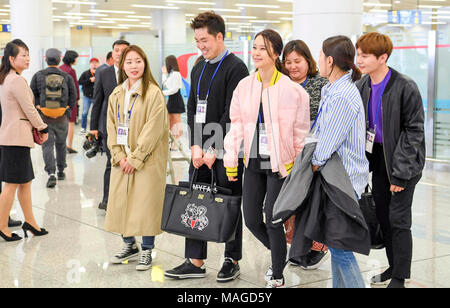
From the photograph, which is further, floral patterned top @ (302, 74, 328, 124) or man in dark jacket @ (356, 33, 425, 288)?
floral patterned top @ (302, 74, 328, 124)

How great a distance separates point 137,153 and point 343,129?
5.29 feet

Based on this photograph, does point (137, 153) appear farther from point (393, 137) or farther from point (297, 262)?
point (393, 137)

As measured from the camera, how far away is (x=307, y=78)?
15.0 feet

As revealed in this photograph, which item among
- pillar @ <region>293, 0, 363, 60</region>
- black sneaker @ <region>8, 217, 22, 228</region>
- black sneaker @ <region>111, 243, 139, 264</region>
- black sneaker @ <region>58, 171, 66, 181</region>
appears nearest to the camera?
black sneaker @ <region>111, 243, 139, 264</region>

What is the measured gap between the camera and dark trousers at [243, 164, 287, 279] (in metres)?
3.78

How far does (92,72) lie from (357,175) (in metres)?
10.7

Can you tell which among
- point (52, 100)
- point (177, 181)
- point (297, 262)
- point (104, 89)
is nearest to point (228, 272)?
point (297, 262)

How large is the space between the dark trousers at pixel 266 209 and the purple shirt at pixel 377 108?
2.12 ft

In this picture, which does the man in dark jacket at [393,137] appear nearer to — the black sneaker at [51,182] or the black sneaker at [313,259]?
the black sneaker at [313,259]

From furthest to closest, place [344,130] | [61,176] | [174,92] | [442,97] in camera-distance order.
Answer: [174,92] → [442,97] → [61,176] → [344,130]

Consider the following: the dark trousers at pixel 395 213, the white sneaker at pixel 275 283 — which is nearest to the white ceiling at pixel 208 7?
the dark trousers at pixel 395 213

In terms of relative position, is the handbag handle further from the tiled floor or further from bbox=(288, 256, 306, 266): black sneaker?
bbox=(288, 256, 306, 266): black sneaker

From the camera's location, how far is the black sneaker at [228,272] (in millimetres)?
4141

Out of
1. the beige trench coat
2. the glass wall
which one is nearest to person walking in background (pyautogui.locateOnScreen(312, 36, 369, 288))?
the beige trench coat
